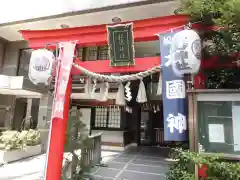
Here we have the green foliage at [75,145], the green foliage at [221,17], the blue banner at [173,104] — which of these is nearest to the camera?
the green foliage at [221,17]

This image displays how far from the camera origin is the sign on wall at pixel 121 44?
602 cm

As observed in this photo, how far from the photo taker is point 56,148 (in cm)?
605

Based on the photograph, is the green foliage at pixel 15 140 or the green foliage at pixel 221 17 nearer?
the green foliage at pixel 221 17

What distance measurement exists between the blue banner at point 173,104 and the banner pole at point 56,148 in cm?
312

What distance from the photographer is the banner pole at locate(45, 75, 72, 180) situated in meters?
5.95

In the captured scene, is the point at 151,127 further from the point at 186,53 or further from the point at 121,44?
the point at 186,53

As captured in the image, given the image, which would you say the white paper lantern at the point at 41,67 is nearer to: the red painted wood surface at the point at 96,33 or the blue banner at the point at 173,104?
the red painted wood surface at the point at 96,33

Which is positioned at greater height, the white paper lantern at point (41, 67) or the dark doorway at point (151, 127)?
the white paper lantern at point (41, 67)

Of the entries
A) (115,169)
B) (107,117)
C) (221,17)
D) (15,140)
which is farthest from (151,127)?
(221,17)

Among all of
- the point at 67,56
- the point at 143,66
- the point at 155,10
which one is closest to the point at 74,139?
the point at 67,56

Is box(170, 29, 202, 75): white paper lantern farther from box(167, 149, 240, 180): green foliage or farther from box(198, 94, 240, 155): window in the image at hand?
box(167, 149, 240, 180): green foliage

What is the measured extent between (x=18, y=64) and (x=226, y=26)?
514 inches

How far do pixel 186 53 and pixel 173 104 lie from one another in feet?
4.28

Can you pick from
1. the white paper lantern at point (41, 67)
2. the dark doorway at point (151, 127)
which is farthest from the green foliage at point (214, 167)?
the dark doorway at point (151, 127)
